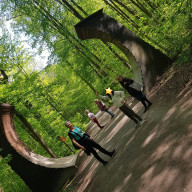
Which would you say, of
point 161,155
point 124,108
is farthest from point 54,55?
point 161,155

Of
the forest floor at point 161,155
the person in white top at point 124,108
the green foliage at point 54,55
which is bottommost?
the forest floor at point 161,155

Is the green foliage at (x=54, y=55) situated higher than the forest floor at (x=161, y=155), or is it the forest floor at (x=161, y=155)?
the green foliage at (x=54, y=55)

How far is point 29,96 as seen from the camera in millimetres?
11781

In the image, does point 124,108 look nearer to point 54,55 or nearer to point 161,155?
point 161,155

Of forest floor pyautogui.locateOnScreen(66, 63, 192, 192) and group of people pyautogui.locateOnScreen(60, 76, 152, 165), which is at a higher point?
group of people pyautogui.locateOnScreen(60, 76, 152, 165)

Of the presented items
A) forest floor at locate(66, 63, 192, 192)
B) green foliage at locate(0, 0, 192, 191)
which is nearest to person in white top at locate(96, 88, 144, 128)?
forest floor at locate(66, 63, 192, 192)

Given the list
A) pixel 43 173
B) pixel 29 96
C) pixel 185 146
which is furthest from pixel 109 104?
pixel 185 146

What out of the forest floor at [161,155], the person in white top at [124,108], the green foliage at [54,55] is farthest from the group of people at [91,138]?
the green foliage at [54,55]

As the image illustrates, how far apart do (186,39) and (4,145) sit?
914 centimetres

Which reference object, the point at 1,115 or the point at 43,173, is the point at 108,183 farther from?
the point at 1,115

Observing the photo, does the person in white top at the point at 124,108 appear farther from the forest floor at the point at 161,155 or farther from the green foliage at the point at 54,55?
the green foliage at the point at 54,55

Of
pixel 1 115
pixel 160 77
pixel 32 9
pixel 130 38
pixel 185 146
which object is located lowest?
pixel 185 146

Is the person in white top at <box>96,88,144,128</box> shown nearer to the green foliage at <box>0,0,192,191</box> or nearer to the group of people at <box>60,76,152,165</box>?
the group of people at <box>60,76,152,165</box>

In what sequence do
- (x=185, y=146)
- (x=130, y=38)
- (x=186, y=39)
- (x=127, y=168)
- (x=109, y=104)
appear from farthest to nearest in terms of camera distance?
(x=109, y=104)
(x=130, y=38)
(x=186, y=39)
(x=127, y=168)
(x=185, y=146)
